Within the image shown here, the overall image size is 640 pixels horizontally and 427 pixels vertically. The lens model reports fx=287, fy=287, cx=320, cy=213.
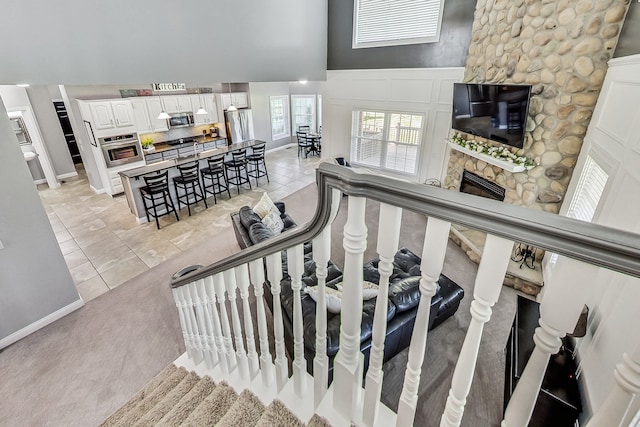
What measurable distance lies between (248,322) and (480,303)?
1.23m

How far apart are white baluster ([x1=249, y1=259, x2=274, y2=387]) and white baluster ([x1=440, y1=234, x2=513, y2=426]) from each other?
0.79 m

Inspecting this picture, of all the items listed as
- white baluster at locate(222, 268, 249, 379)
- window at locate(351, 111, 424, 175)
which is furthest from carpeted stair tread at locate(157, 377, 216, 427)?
window at locate(351, 111, 424, 175)

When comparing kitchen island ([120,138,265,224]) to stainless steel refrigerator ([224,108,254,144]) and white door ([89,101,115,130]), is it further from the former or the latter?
stainless steel refrigerator ([224,108,254,144])

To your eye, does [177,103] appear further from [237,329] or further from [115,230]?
[237,329]

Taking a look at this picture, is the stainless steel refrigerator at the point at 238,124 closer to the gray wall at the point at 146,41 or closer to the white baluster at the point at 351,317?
the gray wall at the point at 146,41

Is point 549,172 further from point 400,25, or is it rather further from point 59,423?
point 59,423

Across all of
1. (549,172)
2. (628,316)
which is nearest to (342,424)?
(628,316)

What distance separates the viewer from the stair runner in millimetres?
1227

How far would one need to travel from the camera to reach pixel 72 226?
563 cm

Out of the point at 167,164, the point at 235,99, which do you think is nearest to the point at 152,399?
the point at 167,164

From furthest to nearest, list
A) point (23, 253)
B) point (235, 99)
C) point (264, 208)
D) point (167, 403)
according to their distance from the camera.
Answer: point (235, 99) < point (264, 208) < point (23, 253) < point (167, 403)

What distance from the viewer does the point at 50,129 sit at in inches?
289

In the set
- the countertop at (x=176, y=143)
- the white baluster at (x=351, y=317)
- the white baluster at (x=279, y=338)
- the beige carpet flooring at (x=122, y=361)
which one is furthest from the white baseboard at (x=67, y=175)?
the white baluster at (x=351, y=317)

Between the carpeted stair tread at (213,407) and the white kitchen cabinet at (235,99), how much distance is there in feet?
29.5
